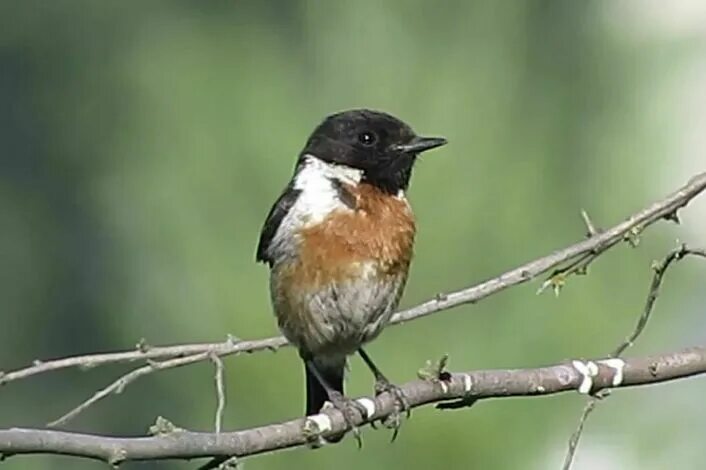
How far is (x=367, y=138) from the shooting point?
2.98 meters

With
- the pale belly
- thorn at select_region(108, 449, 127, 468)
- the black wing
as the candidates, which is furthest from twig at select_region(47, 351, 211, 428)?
the black wing

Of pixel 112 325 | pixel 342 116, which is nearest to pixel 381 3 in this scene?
pixel 112 325

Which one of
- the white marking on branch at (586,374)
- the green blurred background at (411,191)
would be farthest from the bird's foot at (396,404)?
the green blurred background at (411,191)

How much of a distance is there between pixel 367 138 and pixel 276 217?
22cm

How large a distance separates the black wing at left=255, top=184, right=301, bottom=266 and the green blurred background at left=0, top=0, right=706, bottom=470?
639 millimetres

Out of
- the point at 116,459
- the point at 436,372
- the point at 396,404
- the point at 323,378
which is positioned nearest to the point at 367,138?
the point at 323,378

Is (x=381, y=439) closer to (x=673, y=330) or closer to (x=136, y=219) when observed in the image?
(x=673, y=330)

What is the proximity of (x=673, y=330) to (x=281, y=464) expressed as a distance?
37.9 inches

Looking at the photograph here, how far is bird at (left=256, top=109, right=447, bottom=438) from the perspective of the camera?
111 inches

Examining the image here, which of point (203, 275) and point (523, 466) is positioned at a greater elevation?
point (203, 275)

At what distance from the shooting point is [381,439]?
3717mm

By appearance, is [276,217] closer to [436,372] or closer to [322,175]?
[322,175]

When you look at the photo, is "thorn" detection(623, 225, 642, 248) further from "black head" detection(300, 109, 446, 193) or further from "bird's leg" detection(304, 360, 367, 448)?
"black head" detection(300, 109, 446, 193)

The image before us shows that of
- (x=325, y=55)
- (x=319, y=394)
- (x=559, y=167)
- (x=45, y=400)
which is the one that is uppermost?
(x=325, y=55)
